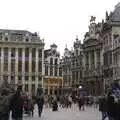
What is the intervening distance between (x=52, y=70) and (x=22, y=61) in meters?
20.1

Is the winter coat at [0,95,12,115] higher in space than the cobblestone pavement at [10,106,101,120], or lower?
higher

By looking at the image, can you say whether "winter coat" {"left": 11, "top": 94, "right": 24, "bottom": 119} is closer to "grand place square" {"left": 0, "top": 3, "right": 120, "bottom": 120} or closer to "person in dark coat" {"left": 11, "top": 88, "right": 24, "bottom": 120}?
"person in dark coat" {"left": 11, "top": 88, "right": 24, "bottom": 120}

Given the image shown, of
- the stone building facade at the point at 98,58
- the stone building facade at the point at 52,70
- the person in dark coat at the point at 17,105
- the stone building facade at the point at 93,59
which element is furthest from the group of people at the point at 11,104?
the stone building facade at the point at 52,70

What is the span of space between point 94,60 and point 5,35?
2106 centimetres

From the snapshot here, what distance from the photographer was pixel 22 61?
93.4 m

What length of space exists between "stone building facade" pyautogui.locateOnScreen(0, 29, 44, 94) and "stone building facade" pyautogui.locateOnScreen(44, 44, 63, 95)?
16475mm

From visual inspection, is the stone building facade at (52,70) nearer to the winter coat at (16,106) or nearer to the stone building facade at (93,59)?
the stone building facade at (93,59)

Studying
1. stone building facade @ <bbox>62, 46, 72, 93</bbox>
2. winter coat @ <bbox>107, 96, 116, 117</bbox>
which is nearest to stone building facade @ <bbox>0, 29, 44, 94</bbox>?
stone building facade @ <bbox>62, 46, 72, 93</bbox>

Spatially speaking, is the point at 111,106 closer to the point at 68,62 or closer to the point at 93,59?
the point at 93,59

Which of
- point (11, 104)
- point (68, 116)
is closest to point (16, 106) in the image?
point (11, 104)

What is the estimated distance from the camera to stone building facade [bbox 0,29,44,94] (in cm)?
9300

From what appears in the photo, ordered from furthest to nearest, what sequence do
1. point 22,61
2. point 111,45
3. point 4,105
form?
point 22,61, point 111,45, point 4,105

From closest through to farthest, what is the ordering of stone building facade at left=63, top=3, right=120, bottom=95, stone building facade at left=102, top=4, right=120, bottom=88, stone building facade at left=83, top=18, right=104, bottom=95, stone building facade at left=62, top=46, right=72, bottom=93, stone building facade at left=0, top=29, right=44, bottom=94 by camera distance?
stone building facade at left=102, top=4, right=120, bottom=88
stone building facade at left=63, top=3, right=120, bottom=95
stone building facade at left=83, top=18, right=104, bottom=95
stone building facade at left=0, top=29, right=44, bottom=94
stone building facade at left=62, top=46, right=72, bottom=93

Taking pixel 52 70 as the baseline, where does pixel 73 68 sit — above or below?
above
